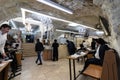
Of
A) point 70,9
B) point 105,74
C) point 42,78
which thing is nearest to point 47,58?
point 42,78

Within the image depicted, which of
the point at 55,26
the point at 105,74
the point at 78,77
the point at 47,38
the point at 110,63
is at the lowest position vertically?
the point at 78,77

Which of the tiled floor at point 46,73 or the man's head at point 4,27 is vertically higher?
the man's head at point 4,27

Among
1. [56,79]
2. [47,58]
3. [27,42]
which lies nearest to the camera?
[56,79]

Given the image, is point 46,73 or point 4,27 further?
point 46,73

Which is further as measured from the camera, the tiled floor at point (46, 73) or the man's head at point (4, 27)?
the tiled floor at point (46, 73)

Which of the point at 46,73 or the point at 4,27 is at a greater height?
the point at 4,27

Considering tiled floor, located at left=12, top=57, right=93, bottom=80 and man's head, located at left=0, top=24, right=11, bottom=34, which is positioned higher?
man's head, located at left=0, top=24, right=11, bottom=34

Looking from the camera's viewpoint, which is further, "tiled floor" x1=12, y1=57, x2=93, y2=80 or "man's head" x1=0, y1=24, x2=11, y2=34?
"tiled floor" x1=12, y1=57, x2=93, y2=80

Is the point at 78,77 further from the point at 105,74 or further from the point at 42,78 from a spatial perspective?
the point at 105,74

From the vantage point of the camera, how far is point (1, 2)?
180 inches

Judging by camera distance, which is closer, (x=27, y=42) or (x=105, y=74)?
(x=105, y=74)

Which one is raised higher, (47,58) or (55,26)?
(55,26)

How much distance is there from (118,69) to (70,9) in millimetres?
2758

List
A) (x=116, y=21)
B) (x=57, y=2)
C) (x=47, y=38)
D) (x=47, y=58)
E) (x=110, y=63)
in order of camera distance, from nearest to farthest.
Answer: (x=116, y=21)
(x=110, y=63)
(x=57, y=2)
(x=47, y=58)
(x=47, y=38)
